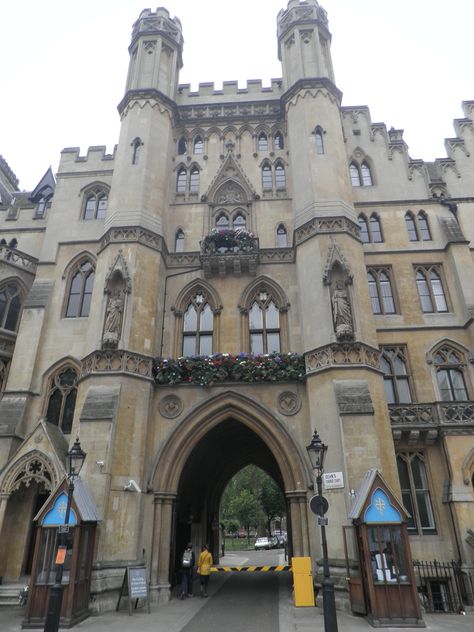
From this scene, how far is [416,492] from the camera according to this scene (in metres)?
14.9

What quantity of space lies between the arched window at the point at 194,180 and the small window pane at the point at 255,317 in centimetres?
659

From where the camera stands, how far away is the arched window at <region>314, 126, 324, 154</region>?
18.3 metres

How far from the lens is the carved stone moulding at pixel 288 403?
14.7 metres

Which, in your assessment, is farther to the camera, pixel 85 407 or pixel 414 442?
pixel 414 442

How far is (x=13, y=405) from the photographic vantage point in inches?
627

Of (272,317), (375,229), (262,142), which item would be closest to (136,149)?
(262,142)

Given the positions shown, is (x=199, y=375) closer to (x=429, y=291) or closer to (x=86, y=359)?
(x=86, y=359)

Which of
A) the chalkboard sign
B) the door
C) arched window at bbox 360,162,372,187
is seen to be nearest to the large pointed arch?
the door

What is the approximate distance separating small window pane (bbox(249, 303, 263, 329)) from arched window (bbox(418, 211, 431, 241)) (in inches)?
318

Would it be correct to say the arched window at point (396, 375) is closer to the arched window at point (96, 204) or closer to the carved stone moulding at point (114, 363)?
the carved stone moulding at point (114, 363)

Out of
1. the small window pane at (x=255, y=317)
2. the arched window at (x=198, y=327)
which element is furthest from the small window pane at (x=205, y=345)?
the small window pane at (x=255, y=317)

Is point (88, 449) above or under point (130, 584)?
above

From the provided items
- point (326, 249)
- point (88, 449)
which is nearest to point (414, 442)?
point (326, 249)

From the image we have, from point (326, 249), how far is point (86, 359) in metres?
9.39
